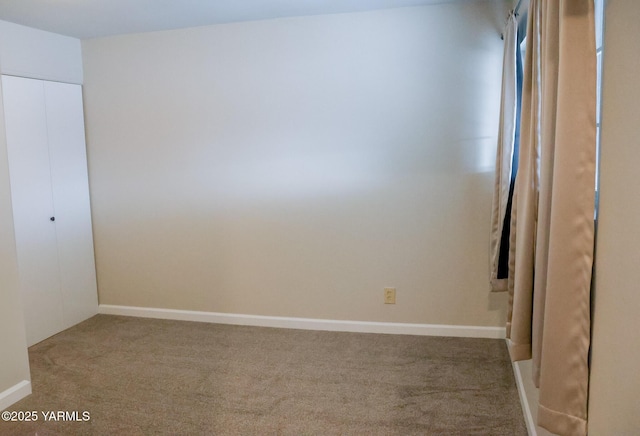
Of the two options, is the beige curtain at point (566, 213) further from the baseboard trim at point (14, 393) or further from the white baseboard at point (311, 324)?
the baseboard trim at point (14, 393)

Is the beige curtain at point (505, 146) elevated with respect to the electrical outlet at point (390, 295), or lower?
elevated

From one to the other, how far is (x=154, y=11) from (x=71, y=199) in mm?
1671

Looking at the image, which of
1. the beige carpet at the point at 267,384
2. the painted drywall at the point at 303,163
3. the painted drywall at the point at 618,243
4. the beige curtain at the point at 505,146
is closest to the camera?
the painted drywall at the point at 618,243

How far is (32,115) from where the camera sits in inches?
140

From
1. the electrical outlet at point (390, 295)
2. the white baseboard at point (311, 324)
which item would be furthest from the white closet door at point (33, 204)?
the electrical outlet at point (390, 295)

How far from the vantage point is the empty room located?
2727 millimetres

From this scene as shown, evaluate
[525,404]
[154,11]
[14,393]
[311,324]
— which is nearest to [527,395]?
[525,404]

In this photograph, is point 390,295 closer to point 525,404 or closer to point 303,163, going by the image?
point 303,163

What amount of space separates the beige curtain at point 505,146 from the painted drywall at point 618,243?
1.41 m

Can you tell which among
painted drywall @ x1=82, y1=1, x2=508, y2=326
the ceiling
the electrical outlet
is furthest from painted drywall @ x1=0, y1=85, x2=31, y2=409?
the electrical outlet

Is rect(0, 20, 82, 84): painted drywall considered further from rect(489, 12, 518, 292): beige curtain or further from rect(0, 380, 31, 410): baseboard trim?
Answer: rect(489, 12, 518, 292): beige curtain

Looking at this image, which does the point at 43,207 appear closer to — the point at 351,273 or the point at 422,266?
the point at 351,273

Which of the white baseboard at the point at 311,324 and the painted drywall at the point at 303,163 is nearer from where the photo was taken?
the painted drywall at the point at 303,163

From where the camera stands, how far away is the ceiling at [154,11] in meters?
3.06
